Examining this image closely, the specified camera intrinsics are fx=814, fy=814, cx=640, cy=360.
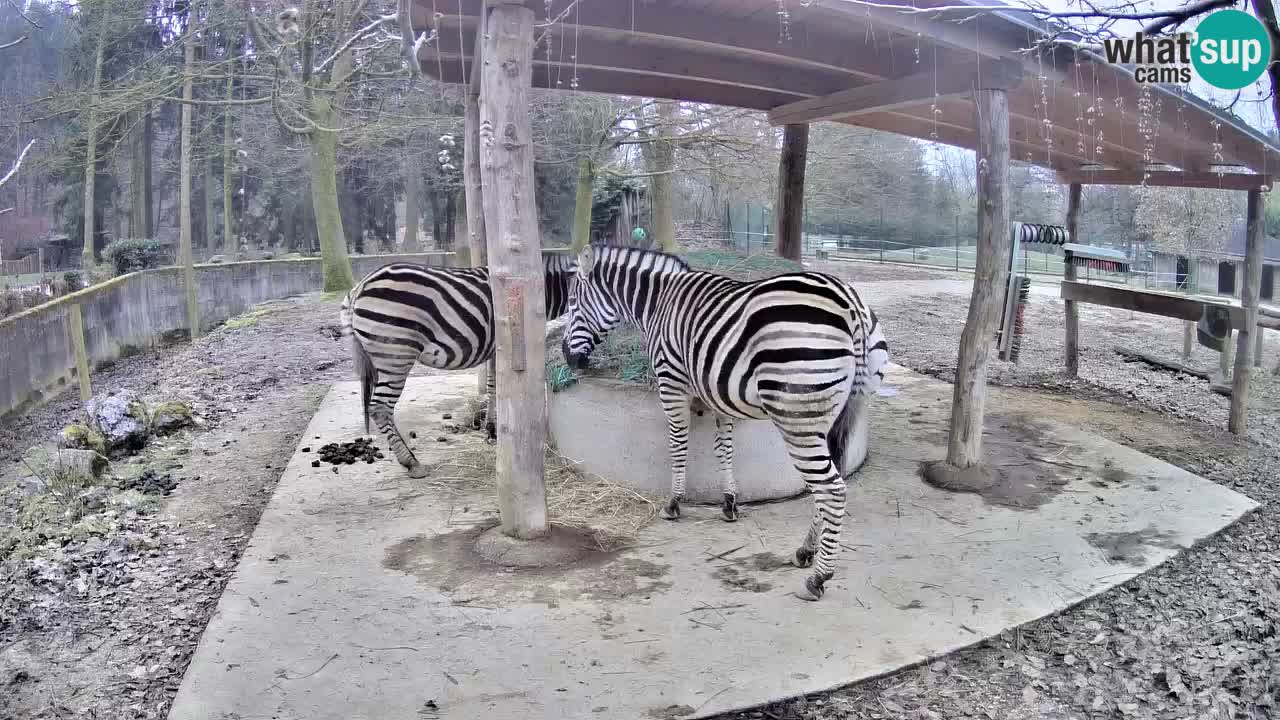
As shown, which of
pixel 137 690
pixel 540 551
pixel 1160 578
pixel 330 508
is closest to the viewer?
pixel 137 690

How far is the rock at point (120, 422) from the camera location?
6.75 meters

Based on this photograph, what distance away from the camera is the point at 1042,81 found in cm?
559

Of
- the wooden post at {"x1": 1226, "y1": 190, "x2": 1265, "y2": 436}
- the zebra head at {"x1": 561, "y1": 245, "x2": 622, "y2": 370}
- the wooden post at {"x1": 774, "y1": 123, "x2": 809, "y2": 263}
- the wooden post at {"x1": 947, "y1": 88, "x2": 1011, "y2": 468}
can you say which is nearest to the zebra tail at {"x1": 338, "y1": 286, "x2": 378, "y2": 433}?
the zebra head at {"x1": 561, "y1": 245, "x2": 622, "y2": 370}

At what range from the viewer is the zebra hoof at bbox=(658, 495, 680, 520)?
17.1ft

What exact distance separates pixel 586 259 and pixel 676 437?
1.44m

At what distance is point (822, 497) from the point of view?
4.11m

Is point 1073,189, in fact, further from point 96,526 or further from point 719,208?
point 719,208

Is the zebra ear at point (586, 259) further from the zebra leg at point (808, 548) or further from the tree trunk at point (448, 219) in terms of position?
the tree trunk at point (448, 219)

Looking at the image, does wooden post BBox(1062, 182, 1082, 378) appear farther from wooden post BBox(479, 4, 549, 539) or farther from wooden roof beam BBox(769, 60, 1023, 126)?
wooden post BBox(479, 4, 549, 539)

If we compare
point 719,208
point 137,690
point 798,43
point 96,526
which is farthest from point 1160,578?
point 719,208

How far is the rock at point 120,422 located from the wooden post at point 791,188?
6389 mm

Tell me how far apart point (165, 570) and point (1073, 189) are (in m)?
9.93

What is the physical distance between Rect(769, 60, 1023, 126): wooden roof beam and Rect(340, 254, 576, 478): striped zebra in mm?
2819

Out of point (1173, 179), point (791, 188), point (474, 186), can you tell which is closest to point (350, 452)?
point (474, 186)
